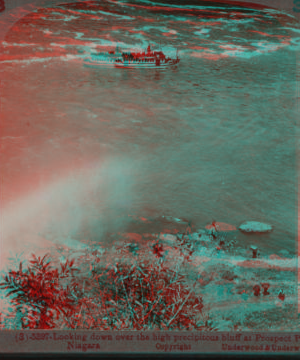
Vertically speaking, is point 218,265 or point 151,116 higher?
point 151,116

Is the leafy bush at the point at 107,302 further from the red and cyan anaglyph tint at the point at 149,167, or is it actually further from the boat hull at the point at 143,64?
the boat hull at the point at 143,64

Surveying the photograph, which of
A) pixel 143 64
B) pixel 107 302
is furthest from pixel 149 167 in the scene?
pixel 107 302

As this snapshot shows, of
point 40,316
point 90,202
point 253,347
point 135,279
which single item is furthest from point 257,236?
point 40,316

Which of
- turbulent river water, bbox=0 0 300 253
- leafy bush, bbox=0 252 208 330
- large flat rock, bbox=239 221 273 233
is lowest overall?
leafy bush, bbox=0 252 208 330

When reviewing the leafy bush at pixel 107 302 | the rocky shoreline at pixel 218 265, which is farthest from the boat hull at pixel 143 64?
the leafy bush at pixel 107 302

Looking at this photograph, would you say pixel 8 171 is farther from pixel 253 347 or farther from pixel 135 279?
pixel 253 347

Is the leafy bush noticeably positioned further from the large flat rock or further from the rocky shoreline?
the large flat rock

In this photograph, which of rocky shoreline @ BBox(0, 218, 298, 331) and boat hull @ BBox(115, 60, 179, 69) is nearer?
rocky shoreline @ BBox(0, 218, 298, 331)

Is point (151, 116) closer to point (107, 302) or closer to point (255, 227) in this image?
point (255, 227)

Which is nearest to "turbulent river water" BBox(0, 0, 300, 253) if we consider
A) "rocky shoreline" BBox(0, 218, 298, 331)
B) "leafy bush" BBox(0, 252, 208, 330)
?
"rocky shoreline" BBox(0, 218, 298, 331)
